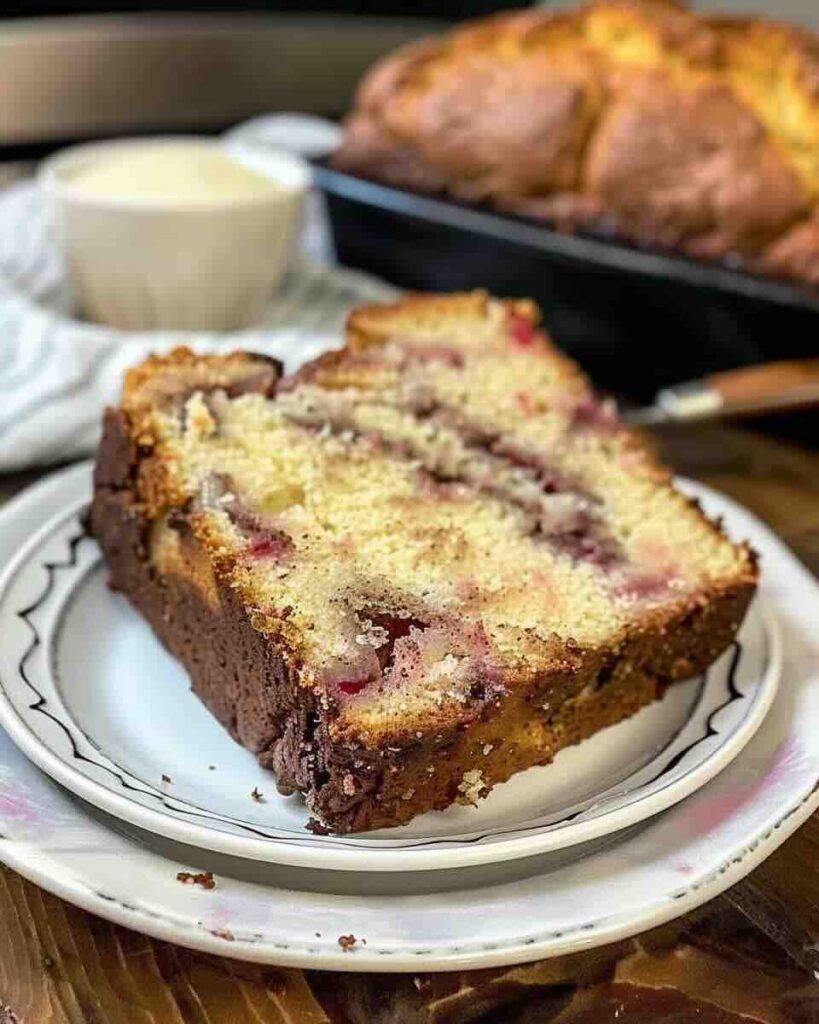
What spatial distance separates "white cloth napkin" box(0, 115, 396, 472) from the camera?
1.82m

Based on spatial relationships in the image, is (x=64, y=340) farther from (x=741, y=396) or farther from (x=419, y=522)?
(x=741, y=396)

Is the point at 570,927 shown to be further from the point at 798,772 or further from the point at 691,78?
the point at 691,78

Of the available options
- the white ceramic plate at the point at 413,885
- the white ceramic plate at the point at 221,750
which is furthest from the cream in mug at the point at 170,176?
the white ceramic plate at the point at 413,885

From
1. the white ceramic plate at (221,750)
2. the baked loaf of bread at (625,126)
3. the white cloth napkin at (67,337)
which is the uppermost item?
the baked loaf of bread at (625,126)

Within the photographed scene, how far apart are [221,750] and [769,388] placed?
3.80 ft

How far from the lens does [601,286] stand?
217 centimetres

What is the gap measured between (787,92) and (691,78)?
183 millimetres

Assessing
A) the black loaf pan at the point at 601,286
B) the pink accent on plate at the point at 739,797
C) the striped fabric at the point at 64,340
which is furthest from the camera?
the black loaf pan at the point at 601,286

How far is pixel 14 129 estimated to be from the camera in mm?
3346

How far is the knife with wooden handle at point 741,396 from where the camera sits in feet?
6.13

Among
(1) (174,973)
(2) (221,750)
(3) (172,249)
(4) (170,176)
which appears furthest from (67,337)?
(1) (174,973)

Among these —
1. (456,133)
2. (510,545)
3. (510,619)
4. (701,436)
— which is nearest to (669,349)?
(701,436)

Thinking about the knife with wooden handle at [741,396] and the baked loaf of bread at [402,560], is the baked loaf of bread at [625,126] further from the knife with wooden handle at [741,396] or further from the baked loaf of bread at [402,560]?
the baked loaf of bread at [402,560]

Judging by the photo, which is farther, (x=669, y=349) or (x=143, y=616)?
(x=669, y=349)
